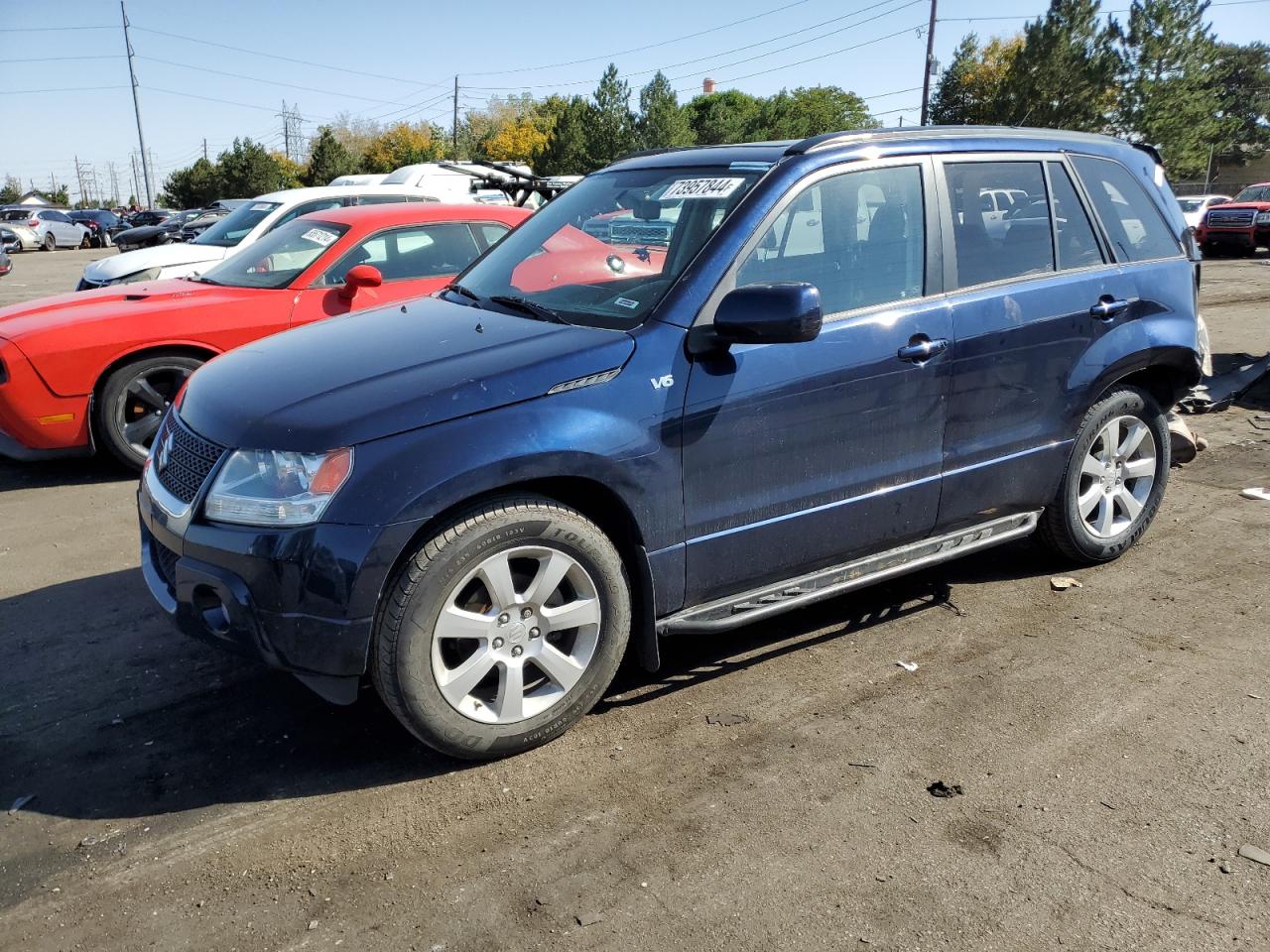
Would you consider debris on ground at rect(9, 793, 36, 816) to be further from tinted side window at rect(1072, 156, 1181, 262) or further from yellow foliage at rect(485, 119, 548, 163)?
yellow foliage at rect(485, 119, 548, 163)

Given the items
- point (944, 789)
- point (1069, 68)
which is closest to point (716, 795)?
point (944, 789)

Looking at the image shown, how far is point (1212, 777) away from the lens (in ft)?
10.1

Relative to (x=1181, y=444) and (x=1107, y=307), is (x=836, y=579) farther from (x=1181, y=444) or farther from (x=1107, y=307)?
(x=1181, y=444)

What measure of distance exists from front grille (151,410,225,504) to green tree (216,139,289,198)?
186 ft

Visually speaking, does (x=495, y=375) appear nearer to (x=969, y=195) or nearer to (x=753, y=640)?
(x=753, y=640)

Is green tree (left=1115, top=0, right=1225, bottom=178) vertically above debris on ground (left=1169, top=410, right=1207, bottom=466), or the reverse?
green tree (left=1115, top=0, right=1225, bottom=178)

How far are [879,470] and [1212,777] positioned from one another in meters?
1.45

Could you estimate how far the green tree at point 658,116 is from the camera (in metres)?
51.8

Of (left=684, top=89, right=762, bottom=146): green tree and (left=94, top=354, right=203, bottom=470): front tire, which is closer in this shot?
(left=94, top=354, right=203, bottom=470): front tire

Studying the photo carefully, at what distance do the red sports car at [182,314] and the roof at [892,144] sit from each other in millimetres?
2839

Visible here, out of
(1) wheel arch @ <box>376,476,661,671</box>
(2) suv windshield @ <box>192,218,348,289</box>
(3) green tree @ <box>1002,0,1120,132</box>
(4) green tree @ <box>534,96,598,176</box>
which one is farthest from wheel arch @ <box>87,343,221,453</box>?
(3) green tree @ <box>1002,0,1120,132</box>

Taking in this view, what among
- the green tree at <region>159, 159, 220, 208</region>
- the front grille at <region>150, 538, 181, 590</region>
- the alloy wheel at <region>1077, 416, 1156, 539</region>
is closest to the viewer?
the front grille at <region>150, 538, 181, 590</region>

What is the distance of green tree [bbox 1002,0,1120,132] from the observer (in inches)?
2133

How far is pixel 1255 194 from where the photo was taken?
26906mm
